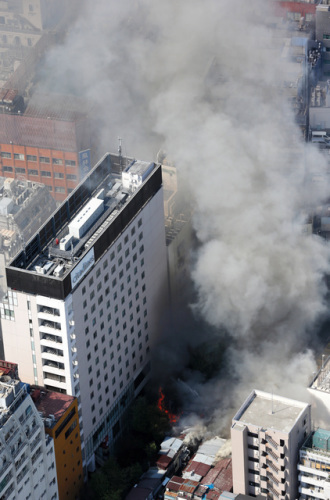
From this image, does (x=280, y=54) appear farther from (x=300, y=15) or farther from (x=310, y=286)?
(x=310, y=286)

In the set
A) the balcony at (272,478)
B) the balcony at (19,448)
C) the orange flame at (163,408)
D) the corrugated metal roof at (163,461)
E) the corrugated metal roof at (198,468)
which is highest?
the balcony at (19,448)

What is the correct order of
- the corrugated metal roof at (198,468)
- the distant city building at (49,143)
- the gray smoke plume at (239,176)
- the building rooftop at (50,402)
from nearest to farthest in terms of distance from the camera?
the building rooftop at (50,402)
the corrugated metal roof at (198,468)
the gray smoke plume at (239,176)
the distant city building at (49,143)

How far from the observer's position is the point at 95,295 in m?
78.8

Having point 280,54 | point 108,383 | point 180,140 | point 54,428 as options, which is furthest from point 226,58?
point 54,428

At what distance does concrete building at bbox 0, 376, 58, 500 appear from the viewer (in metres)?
69.7

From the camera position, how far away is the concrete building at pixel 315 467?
7462 centimetres

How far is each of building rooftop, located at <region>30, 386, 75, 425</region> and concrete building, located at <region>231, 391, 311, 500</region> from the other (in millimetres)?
9849

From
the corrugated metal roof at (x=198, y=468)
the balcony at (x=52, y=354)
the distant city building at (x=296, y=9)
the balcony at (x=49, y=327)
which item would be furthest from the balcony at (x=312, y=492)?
the distant city building at (x=296, y=9)

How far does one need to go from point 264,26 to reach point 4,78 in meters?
24.5

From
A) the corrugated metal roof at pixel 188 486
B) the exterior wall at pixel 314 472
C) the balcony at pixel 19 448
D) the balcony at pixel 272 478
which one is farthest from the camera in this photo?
the corrugated metal roof at pixel 188 486

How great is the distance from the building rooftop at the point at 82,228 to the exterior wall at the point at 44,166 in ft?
62.7

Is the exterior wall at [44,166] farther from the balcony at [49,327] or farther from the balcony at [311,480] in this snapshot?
the balcony at [311,480]

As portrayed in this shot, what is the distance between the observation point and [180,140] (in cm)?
9588

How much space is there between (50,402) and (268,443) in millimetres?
12847
